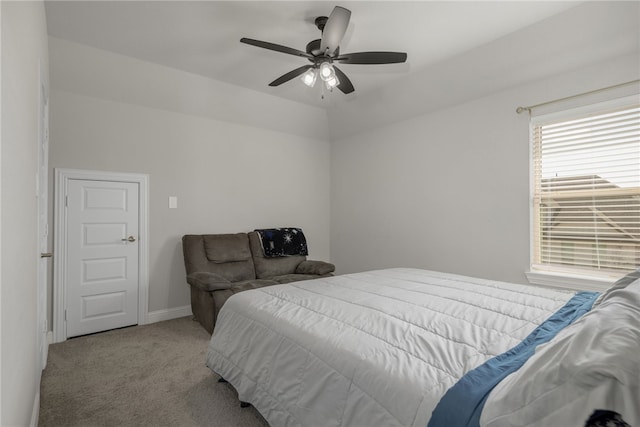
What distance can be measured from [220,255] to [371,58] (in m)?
2.64

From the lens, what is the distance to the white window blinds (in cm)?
260

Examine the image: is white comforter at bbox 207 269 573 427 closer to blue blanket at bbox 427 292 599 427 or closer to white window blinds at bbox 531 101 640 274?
blue blanket at bbox 427 292 599 427

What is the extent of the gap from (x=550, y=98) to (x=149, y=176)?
A: 4.16 metres

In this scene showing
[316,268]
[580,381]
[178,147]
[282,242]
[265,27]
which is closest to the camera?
[580,381]

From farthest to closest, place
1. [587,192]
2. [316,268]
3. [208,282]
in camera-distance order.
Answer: [316,268], [208,282], [587,192]

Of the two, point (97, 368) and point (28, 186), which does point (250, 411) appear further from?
point (28, 186)

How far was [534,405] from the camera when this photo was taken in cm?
72

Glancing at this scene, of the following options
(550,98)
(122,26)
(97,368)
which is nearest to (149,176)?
(122,26)

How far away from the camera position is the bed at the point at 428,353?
2.27 ft

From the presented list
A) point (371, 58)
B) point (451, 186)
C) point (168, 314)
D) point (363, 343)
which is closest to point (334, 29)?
point (371, 58)

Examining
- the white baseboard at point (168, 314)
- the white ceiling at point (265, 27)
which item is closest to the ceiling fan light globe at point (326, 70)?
the white ceiling at point (265, 27)

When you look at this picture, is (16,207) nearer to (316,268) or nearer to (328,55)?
(328,55)

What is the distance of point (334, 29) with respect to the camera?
2.17 metres

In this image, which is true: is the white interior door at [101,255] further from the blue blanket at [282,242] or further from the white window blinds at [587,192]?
the white window blinds at [587,192]
